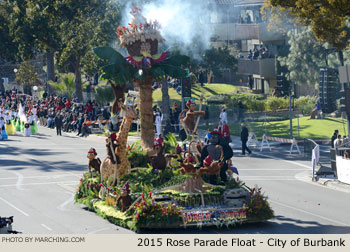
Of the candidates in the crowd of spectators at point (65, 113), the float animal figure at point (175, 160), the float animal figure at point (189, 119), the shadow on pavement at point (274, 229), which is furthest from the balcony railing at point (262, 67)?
the shadow on pavement at point (274, 229)

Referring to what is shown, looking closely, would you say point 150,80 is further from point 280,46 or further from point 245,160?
point 280,46

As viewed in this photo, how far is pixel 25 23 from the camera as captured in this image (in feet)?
194

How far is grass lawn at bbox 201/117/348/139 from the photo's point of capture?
142 ft

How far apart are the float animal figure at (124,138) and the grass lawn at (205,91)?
3701 centimetres

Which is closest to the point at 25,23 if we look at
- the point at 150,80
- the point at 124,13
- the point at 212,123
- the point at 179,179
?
the point at 124,13

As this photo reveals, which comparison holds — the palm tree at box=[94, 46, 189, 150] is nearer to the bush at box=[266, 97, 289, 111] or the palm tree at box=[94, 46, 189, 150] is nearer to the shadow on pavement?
the shadow on pavement

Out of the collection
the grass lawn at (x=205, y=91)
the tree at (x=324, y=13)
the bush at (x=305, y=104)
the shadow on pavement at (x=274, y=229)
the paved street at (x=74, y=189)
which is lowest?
the shadow on pavement at (x=274, y=229)

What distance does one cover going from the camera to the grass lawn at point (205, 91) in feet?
202

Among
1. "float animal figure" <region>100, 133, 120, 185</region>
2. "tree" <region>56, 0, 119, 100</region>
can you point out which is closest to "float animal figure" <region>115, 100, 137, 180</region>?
"float animal figure" <region>100, 133, 120, 185</region>

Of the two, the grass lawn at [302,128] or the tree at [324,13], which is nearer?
the tree at [324,13]

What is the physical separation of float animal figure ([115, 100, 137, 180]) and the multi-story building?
36.9m

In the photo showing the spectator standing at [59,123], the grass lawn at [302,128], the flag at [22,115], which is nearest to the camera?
the grass lawn at [302,128]

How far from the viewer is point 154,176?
22.2 meters

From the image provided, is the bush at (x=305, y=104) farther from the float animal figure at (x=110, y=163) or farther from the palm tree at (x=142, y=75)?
the float animal figure at (x=110, y=163)
